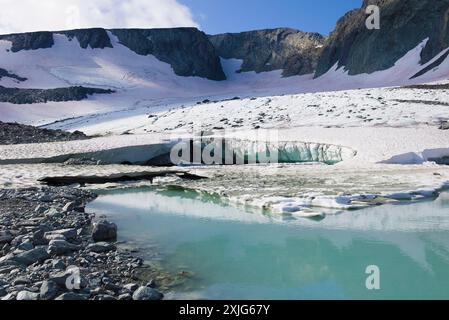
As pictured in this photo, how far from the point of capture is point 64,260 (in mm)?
6469

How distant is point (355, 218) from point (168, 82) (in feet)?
294

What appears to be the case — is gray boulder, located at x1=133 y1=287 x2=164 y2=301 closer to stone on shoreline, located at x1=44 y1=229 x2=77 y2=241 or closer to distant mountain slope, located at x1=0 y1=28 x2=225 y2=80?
stone on shoreline, located at x1=44 y1=229 x2=77 y2=241

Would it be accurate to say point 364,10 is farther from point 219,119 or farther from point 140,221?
point 140,221

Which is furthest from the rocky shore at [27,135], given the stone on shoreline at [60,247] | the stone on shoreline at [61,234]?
the stone on shoreline at [60,247]

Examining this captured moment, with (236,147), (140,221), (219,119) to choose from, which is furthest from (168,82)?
A: (140,221)

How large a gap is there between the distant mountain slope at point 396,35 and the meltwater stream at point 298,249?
57.8 meters

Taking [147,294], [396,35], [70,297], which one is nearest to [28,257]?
[70,297]

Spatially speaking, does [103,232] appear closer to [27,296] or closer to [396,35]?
[27,296]

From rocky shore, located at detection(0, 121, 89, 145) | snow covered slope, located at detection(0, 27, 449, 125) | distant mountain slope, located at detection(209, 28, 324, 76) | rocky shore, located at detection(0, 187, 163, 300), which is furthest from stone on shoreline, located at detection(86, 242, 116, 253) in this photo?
distant mountain slope, located at detection(209, 28, 324, 76)

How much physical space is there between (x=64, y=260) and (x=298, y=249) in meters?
3.49

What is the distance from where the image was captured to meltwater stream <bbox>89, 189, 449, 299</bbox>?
557 cm

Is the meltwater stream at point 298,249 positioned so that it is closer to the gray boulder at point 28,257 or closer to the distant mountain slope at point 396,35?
the gray boulder at point 28,257

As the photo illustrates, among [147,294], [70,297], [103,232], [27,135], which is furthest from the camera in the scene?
[27,135]

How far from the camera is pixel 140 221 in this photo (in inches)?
383
